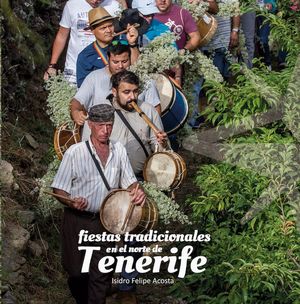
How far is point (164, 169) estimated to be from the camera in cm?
920

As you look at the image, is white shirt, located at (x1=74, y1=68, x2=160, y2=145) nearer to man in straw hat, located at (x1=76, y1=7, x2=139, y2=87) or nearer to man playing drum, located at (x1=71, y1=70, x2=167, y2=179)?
man playing drum, located at (x1=71, y1=70, x2=167, y2=179)

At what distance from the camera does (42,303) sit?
9.62 m

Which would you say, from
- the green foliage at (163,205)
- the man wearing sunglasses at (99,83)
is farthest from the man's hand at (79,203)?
the man wearing sunglasses at (99,83)

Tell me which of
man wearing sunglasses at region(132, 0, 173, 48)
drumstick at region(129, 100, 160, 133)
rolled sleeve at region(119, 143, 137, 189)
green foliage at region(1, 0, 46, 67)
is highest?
green foliage at region(1, 0, 46, 67)

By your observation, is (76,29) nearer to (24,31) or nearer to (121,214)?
(121,214)

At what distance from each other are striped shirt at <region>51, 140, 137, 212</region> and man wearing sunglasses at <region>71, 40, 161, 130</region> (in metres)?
0.71

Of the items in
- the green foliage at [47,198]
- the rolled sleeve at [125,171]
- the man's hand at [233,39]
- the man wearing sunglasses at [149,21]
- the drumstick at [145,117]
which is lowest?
the green foliage at [47,198]

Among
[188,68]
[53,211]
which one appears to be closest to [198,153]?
[188,68]

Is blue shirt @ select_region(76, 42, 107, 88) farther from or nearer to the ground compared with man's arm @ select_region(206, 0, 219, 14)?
farther from the ground

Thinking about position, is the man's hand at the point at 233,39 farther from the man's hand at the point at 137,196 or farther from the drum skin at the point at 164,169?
the man's hand at the point at 137,196

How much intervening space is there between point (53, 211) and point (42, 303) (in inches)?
51.3

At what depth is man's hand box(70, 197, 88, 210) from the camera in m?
8.62

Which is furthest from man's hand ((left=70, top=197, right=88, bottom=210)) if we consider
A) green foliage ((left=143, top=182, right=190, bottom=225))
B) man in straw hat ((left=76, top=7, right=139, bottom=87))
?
man in straw hat ((left=76, top=7, right=139, bottom=87))

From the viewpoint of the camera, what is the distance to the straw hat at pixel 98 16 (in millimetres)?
10227
